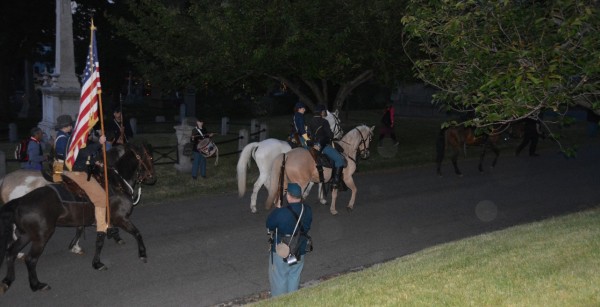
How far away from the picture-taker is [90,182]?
936cm

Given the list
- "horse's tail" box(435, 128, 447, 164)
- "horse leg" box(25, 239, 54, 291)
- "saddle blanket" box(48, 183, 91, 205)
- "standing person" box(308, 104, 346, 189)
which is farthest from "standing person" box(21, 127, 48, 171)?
"horse's tail" box(435, 128, 447, 164)

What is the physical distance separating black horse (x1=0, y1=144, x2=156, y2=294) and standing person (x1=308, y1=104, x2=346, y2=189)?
4.39m

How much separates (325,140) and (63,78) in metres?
12.1

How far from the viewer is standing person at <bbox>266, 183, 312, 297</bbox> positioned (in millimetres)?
7414

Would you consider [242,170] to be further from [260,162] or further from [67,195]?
[67,195]

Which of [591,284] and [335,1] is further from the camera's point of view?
[335,1]

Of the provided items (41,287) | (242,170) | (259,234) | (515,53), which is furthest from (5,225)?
(515,53)

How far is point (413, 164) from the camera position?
21.4 metres

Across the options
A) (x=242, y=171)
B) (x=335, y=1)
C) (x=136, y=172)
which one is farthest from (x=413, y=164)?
(x=136, y=172)

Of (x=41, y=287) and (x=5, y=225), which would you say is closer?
(x=5, y=225)

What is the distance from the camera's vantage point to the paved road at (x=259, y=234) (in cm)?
853

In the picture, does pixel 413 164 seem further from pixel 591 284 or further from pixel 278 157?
pixel 591 284

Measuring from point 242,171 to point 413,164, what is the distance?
390 inches

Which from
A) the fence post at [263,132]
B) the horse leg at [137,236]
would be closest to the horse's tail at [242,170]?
the horse leg at [137,236]
